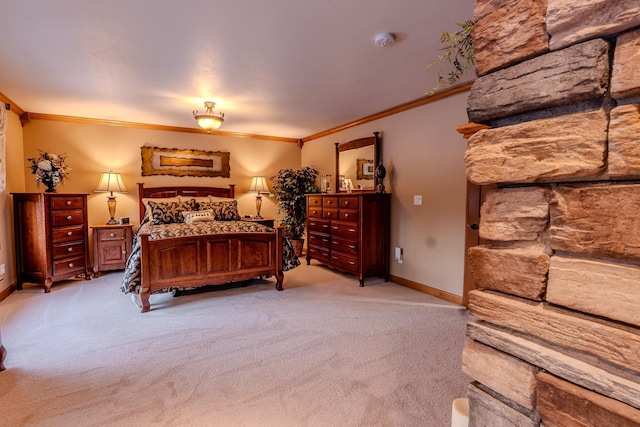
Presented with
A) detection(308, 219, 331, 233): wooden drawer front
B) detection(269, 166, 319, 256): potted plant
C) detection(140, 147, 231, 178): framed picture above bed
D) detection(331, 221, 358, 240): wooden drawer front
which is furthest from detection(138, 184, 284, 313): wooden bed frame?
detection(140, 147, 231, 178): framed picture above bed

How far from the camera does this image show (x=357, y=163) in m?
5.16

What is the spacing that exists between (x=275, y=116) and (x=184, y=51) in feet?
7.35

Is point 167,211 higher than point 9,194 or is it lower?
lower

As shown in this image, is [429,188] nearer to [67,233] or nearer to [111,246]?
[111,246]

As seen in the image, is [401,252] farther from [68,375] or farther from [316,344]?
[68,375]

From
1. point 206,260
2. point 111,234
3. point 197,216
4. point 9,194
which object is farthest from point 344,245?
point 9,194

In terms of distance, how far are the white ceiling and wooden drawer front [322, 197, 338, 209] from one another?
1295 mm

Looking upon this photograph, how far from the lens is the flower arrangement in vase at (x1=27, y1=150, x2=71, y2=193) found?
171 inches

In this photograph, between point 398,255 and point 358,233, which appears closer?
point 358,233

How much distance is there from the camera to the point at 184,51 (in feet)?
8.84

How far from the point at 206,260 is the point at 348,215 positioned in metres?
1.95

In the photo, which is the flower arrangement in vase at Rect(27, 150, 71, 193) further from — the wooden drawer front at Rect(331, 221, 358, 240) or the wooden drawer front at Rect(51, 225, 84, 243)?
the wooden drawer front at Rect(331, 221, 358, 240)

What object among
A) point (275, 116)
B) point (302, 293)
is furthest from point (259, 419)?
point (275, 116)

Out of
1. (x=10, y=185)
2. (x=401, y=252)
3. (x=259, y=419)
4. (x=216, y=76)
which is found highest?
(x=216, y=76)
